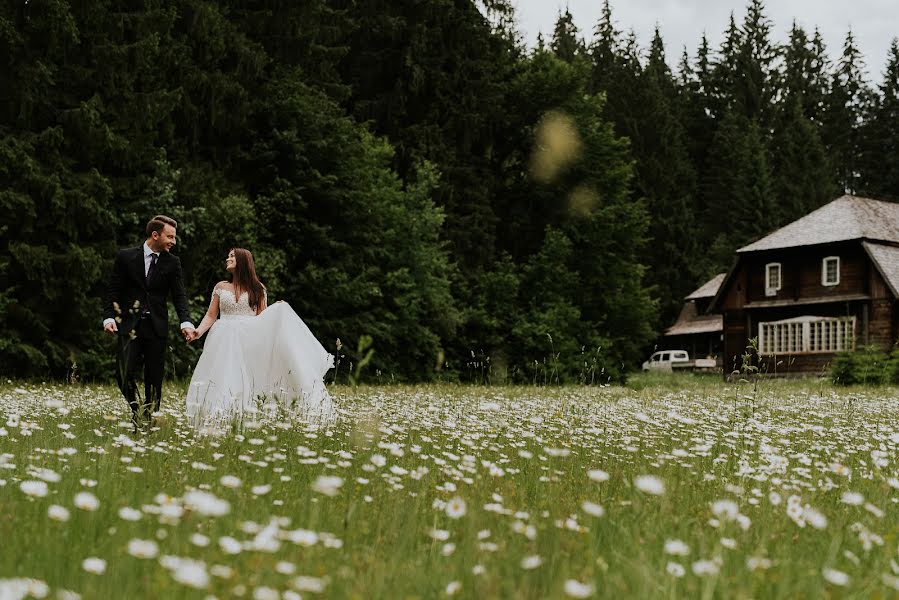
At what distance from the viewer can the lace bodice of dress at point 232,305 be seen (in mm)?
10109

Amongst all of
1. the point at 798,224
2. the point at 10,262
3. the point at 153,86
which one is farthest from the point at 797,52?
the point at 10,262

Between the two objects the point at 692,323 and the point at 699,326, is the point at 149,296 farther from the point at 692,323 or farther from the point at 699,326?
the point at 692,323

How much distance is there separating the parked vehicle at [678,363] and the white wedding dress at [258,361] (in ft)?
179

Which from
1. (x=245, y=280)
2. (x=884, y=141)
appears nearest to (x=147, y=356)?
(x=245, y=280)

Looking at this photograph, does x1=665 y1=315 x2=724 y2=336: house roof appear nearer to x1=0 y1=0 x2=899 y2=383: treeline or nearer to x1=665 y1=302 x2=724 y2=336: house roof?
x1=665 y1=302 x2=724 y2=336: house roof

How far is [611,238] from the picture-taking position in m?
42.2

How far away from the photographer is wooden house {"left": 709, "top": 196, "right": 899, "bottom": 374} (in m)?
39.3

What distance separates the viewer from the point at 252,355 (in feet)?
32.8

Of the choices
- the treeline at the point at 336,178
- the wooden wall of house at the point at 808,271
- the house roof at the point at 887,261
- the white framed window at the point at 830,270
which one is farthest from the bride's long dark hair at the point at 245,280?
the white framed window at the point at 830,270

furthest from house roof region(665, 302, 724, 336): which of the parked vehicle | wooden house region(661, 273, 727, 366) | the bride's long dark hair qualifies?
the bride's long dark hair

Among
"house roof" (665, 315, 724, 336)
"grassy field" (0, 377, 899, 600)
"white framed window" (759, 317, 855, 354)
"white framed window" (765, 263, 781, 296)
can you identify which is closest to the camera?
"grassy field" (0, 377, 899, 600)

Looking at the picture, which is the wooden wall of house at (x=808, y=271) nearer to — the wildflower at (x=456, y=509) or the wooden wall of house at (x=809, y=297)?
the wooden wall of house at (x=809, y=297)

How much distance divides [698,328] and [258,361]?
59331mm

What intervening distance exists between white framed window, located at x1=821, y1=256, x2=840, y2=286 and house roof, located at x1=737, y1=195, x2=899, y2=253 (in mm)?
1198
